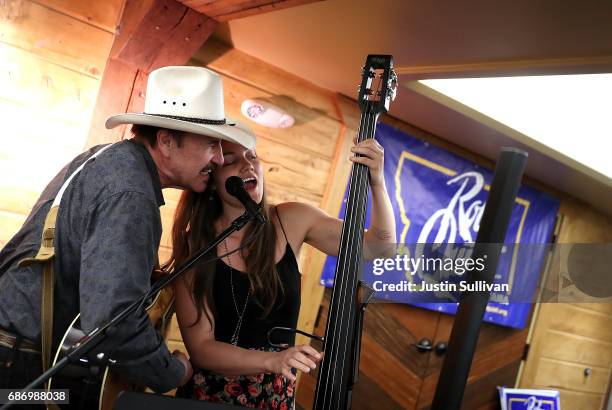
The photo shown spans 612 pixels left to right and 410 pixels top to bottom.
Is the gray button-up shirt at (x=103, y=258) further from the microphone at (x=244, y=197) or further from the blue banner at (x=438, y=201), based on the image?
the blue banner at (x=438, y=201)

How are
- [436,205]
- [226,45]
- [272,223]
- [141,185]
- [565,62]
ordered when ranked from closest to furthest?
[141,185] → [272,223] → [565,62] → [226,45] → [436,205]

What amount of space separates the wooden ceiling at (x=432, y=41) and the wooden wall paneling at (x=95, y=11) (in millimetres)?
481

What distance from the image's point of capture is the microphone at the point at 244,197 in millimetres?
1401

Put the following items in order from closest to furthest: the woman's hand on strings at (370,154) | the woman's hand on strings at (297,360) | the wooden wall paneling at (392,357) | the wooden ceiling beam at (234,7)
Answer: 1. the woman's hand on strings at (297,360)
2. the woman's hand on strings at (370,154)
3. the wooden ceiling beam at (234,7)
4. the wooden wall paneling at (392,357)

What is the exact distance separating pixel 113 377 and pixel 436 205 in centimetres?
280

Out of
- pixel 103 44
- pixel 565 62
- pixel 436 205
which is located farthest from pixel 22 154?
pixel 436 205

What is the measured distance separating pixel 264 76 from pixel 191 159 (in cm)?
178

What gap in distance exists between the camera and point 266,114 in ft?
10.6

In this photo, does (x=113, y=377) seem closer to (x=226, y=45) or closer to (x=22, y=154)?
(x=22, y=154)

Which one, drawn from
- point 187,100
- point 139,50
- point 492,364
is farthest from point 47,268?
point 492,364

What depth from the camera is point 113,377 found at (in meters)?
1.49

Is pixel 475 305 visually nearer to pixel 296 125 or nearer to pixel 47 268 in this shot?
pixel 296 125

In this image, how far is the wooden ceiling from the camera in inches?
76.7

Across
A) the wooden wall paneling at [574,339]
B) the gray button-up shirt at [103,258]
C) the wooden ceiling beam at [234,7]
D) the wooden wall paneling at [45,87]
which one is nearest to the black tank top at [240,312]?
the gray button-up shirt at [103,258]
